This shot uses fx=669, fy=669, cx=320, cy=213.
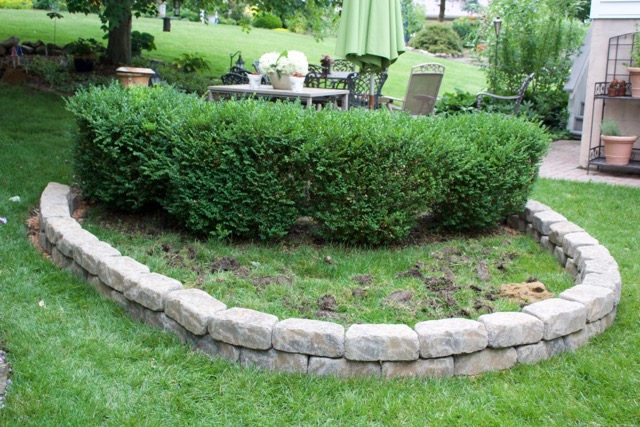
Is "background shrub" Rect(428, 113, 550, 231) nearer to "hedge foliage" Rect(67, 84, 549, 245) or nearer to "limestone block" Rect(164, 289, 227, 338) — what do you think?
"hedge foliage" Rect(67, 84, 549, 245)

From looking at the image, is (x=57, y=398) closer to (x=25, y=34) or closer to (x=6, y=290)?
(x=6, y=290)

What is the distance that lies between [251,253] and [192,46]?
46.3 ft

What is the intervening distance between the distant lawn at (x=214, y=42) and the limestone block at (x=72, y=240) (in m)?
9.67

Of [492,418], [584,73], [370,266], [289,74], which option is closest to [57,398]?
[492,418]

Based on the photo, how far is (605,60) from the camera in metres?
7.64

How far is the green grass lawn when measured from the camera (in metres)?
2.56

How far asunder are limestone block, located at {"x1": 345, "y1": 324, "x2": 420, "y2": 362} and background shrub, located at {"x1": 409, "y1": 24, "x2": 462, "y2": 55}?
2464 cm

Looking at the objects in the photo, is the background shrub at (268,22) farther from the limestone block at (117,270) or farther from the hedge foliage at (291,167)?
the limestone block at (117,270)

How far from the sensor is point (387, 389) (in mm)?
2775

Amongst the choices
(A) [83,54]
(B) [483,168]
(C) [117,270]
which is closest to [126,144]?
(C) [117,270]

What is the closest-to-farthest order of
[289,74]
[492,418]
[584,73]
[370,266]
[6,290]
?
[492,418] < [6,290] < [370,266] < [289,74] < [584,73]

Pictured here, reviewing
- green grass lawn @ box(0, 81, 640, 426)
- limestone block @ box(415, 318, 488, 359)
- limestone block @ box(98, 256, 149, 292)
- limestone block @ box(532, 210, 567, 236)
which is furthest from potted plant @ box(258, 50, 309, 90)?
limestone block @ box(415, 318, 488, 359)

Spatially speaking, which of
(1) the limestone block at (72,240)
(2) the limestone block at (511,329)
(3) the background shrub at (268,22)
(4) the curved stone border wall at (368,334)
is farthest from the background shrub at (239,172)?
(3) the background shrub at (268,22)

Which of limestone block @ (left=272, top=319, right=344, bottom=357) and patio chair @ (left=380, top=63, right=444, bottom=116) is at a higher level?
patio chair @ (left=380, top=63, right=444, bottom=116)
